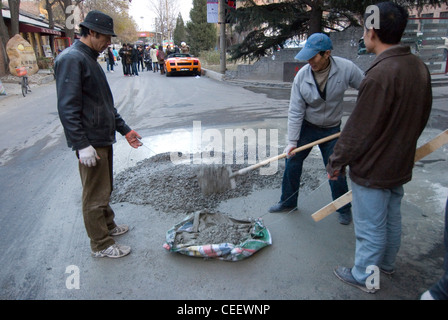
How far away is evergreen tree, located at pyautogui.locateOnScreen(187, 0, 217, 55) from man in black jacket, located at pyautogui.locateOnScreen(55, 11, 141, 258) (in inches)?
1435

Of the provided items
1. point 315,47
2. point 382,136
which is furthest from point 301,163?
point 382,136

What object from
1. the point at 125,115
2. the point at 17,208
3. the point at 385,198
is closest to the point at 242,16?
the point at 125,115

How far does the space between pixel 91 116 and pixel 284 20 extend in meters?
13.5

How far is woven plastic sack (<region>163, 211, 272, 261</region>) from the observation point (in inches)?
108

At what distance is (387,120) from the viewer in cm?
200

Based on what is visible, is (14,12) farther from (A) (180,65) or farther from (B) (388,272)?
(B) (388,272)

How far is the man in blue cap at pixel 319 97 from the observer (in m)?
2.88

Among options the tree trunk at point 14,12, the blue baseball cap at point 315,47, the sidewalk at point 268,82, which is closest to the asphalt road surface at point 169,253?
the blue baseball cap at point 315,47

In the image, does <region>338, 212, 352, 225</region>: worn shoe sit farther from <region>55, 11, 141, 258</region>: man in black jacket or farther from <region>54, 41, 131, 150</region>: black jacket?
<region>54, 41, 131, 150</region>: black jacket

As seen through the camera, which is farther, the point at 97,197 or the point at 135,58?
the point at 135,58

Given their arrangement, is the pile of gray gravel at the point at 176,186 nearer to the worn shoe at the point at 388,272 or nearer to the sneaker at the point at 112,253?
the sneaker at the point at 112,253

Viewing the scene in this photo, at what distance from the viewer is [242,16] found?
14.4 metres

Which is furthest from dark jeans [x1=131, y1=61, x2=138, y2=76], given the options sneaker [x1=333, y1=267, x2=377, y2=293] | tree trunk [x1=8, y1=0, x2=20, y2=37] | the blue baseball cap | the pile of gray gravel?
sneaker [x1=333, y1=267, x2=377, y2=293]
